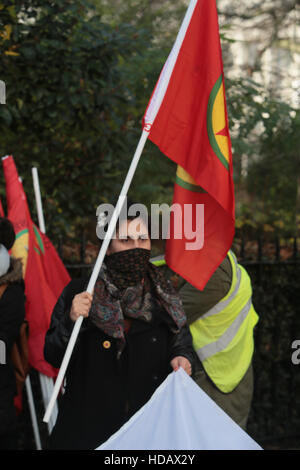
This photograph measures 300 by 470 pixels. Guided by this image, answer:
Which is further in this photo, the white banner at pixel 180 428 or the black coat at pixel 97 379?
the black coat at pixel 97 379

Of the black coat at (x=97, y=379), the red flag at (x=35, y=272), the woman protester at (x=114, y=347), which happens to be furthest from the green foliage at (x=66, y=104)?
the black coat at (x=97, y=379)

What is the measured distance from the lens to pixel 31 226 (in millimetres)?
3930

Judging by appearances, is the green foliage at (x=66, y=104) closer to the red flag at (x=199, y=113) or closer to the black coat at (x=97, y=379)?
the red flag at (x=199, y=113)

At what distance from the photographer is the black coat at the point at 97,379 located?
2.64 meters

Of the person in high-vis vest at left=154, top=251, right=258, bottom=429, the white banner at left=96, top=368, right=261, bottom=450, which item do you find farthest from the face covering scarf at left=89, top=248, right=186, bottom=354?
the person in high-vis vest at left=154, top=251, right=258, bottom=429

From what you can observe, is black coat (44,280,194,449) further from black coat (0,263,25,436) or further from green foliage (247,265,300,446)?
green foliage (247,265,300,446)

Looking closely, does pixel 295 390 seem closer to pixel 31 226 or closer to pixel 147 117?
pixel 31 226

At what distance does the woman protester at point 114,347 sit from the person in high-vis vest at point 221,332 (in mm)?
668

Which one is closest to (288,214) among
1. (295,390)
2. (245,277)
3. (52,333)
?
(295,390)

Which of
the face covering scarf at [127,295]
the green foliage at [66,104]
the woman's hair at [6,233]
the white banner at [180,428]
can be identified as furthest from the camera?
the green foliage at [66,104]

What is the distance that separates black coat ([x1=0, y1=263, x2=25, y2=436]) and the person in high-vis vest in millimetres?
864

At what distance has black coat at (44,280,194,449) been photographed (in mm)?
2639

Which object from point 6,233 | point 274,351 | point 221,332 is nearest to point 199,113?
point 221,332

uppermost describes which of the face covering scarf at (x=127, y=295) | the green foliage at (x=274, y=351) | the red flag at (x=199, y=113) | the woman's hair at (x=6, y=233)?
the red flag at (x=199, y=113)
